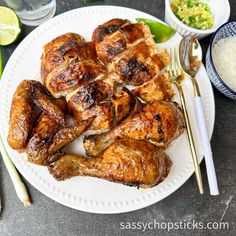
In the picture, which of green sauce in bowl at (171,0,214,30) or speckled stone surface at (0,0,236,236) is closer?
speckled stone surface at (0,0,236,236)

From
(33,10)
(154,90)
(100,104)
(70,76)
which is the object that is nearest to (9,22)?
(33,10)

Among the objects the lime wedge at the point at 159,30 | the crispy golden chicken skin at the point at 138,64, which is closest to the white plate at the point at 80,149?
the lime wedge at the point at 159,30

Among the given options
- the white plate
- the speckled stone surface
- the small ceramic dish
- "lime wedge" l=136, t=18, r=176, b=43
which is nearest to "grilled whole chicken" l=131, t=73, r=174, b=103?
the white plate

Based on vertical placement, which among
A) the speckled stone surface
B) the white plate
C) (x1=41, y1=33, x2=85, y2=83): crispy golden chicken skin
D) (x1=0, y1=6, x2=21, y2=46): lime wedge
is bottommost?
the speckled stone surface

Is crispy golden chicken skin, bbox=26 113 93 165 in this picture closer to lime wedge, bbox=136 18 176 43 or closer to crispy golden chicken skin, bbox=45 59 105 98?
crispy golden chicken skin, bbox=45 59 105 98

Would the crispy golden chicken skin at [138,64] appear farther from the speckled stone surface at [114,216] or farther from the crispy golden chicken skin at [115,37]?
the speckled stone surface at [114,216]

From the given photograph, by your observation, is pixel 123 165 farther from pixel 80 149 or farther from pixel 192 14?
pixel 192 14

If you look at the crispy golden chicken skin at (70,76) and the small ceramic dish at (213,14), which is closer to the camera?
the crispy golden chicken skin at (70,76)
